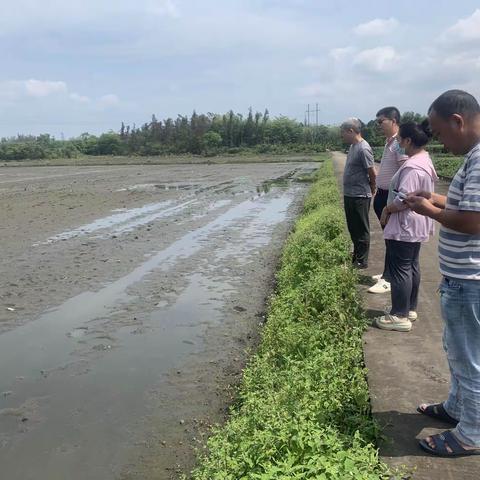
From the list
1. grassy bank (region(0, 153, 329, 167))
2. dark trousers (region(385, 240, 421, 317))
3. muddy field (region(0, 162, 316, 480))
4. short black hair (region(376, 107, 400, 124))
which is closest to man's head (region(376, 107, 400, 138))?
short black hair (region(376, 107, 400, 124))

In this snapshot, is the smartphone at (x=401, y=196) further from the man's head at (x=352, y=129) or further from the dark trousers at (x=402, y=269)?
the man's head at (x=352, y=129)

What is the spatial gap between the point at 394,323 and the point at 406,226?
85cm

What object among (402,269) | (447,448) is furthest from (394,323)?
(447,448)

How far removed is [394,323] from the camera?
175 inches

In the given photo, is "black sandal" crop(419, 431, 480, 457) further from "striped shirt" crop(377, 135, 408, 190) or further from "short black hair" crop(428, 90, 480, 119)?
"striped shirt" crop(377, 135, 408, 190)

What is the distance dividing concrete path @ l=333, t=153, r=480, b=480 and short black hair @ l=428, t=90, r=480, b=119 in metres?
1.74

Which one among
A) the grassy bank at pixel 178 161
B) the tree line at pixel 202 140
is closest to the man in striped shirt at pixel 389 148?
the grassy bank at pixel 178 161

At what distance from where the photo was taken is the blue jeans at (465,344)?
2576 mm

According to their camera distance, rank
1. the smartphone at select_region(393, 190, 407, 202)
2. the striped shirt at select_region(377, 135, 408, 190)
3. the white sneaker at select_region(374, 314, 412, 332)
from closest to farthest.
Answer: the smartphone at select_region(393, 190, 407, 202) → the white sneaker at select_region(374, 314, 412, 332) → the striped shirt at select_region(377, 135, 408, 190)

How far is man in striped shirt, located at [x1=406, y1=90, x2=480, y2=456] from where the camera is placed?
252cm

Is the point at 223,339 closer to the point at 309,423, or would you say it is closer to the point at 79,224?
the point at 309,423

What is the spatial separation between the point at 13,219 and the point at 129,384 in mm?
11465

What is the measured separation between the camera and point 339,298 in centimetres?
524

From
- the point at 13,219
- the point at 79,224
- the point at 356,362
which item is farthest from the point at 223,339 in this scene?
the point at 13,219
